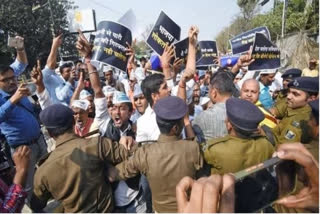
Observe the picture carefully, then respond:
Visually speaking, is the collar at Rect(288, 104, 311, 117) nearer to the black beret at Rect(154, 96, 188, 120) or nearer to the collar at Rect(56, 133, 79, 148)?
the black beret at Rect(154, 96, 188, 120)

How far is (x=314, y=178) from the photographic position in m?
0.95

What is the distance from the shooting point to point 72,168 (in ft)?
6.28

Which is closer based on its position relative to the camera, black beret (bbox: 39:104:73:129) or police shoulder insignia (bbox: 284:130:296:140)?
black beret (bbox: 39:104:73:129)

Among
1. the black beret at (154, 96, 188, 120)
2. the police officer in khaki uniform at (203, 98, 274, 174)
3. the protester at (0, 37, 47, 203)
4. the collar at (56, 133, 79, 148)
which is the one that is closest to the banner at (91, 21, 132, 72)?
the protester at (0, 37, 47, 203)

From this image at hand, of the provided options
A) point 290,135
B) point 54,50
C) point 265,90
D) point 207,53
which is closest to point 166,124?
point 290,135

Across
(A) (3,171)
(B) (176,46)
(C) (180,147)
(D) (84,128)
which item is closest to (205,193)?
(C) (180,147)

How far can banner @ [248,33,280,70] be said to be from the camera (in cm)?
428

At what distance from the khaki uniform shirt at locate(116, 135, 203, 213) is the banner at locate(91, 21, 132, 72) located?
1497 mm

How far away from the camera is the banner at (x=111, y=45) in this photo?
3.19 metres

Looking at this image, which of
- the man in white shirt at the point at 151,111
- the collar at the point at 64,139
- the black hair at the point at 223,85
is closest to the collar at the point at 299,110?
the black hair at the point at 223,85

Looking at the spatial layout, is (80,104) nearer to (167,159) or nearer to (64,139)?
(64,139)

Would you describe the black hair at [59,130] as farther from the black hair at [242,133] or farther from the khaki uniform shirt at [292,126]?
the khaki uniform shirt at [292,126]

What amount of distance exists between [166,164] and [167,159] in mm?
34

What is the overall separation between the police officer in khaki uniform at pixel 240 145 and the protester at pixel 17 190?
3.82ft
